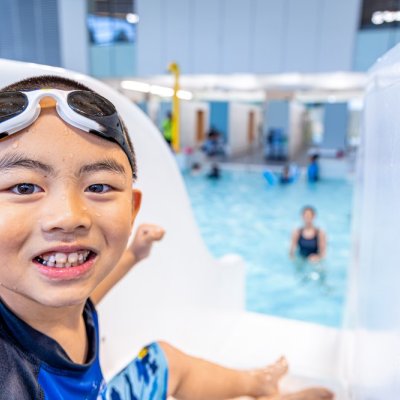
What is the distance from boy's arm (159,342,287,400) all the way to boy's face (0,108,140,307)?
1.50 feet

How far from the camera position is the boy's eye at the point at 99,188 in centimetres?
71

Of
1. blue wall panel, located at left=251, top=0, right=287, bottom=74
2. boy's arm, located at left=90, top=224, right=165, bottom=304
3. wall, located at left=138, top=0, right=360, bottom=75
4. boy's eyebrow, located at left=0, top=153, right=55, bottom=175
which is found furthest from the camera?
blue wall panel, located at left=251, top=0, right=287, bottom=74

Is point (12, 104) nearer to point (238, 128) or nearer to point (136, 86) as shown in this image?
point (136, 86)

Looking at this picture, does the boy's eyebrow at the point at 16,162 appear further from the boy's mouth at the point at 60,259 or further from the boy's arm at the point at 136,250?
the boy's arm at the point at 136,250

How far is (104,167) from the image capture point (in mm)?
717

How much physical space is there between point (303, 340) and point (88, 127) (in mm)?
1772

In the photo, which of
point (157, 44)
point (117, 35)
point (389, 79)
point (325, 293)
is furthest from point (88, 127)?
point (117, 35)

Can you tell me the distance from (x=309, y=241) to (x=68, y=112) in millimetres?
3925

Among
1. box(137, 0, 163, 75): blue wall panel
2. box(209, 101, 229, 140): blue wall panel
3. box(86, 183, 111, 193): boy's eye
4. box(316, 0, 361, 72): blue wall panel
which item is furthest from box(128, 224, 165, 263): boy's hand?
box(209, 101, 229, 140): blue wall panel

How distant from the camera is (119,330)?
1.56 metres

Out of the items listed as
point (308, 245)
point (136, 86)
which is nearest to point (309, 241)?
point (308, 245)

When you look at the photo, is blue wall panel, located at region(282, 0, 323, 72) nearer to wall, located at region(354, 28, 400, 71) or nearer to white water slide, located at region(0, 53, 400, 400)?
wall, located at region(354, 28, 400, 71)

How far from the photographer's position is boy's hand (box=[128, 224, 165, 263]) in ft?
4.02

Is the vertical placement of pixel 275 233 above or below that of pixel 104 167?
below
